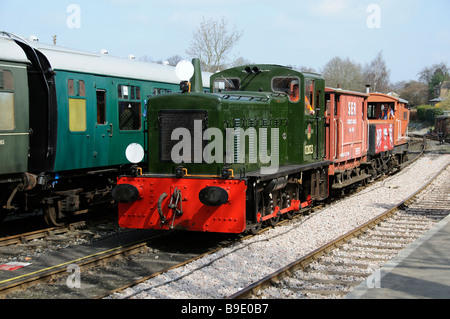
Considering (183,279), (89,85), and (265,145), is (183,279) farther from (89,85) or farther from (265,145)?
(89,85)

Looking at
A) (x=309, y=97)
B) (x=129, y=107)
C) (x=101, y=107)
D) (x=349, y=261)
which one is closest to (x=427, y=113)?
(x=309, y=97)

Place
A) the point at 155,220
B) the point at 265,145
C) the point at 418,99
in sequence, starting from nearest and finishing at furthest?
the point at 155,220 < the point at 265,145 < the point at 418,99

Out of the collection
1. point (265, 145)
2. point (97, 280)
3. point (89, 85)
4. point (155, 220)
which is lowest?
point (97, 280)

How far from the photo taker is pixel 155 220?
8.73 meters

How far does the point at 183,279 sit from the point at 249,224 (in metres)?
2.35

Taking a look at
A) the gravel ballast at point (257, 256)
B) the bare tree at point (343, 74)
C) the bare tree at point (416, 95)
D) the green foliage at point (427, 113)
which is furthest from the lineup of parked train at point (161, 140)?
the bare tree at point (416, 95)

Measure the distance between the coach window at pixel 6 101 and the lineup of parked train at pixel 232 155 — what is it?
8.13ft

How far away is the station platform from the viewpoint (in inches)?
239

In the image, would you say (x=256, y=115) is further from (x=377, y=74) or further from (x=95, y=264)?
(x=377, y=74)

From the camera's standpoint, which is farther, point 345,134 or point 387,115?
point 387,115

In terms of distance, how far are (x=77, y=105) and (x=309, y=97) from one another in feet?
16.5

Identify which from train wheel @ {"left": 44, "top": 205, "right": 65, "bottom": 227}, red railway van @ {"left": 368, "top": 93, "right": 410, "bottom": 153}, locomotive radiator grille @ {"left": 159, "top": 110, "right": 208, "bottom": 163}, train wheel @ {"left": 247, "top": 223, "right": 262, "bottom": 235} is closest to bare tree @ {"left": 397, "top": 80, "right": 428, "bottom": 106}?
red railway van @ {"left": 368, "top": 93, "right": 410, "bottom": 153}

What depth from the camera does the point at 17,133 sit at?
9586 mm

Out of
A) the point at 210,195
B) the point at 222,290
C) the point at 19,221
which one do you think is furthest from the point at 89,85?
the point at 222,290
